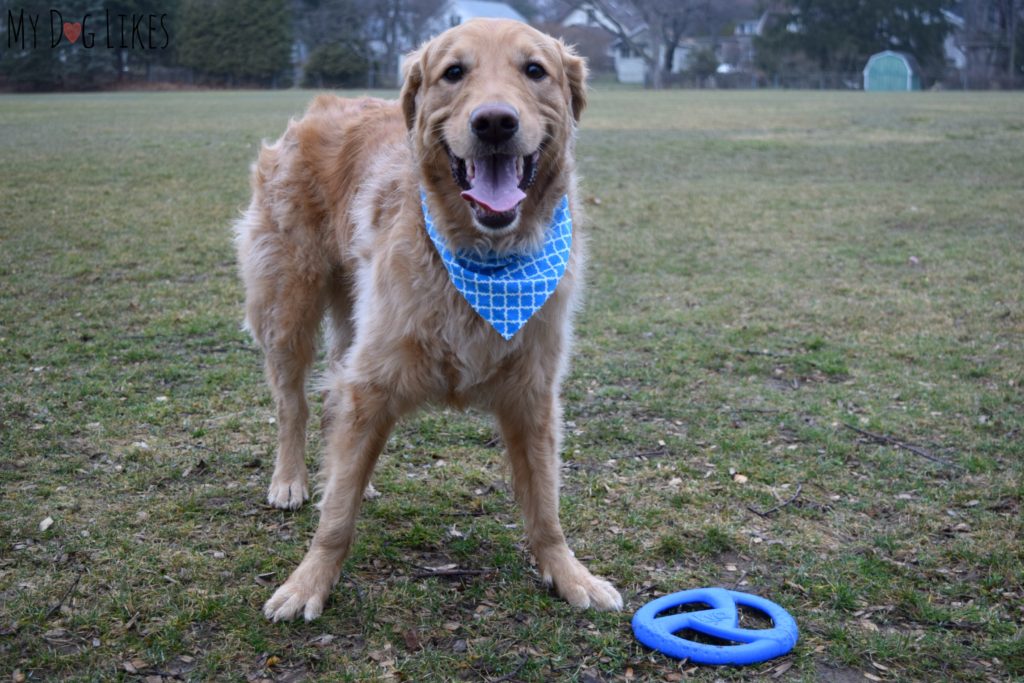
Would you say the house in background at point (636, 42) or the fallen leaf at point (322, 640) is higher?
the house in background at point (636, 42)

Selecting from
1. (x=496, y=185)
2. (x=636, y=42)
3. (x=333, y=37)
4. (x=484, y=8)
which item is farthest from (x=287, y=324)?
(x=484, y=8)

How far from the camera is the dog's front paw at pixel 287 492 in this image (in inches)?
167

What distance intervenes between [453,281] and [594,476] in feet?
5.15

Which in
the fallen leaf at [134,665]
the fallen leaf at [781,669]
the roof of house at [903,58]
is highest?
the roof of house at [903,58]

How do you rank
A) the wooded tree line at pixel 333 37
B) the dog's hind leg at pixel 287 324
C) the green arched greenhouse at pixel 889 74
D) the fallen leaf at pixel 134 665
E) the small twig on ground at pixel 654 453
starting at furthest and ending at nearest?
the green arched greenhouse at pixel 889 74, the wooded tree line at pixel 333 37, the small twig on ground at pixel 654 453, the dog's hind leg at pixel 287 324, the fallen leaf at pixel 134 665

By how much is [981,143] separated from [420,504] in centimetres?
1759

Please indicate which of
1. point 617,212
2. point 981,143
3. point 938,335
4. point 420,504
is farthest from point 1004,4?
point 420,504

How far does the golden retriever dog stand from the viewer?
3311mm

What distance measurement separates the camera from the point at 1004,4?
59781 mm

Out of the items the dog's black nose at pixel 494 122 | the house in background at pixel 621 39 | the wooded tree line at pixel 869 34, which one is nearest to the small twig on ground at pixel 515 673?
the dog's black nose at pixel 494 122

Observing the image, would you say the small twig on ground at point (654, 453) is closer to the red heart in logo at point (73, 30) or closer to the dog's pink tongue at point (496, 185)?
the dog's pink tongue at point (496, 185)

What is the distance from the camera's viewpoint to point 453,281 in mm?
3393

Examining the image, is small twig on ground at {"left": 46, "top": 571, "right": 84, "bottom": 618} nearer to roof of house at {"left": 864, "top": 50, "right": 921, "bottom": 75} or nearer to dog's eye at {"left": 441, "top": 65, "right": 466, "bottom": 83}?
dog's eye at {"left": 441, "top": 65, "right": 466, "bottom": 83}

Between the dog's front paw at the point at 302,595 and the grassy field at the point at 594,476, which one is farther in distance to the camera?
the dog's front paw at the point at 302,595
